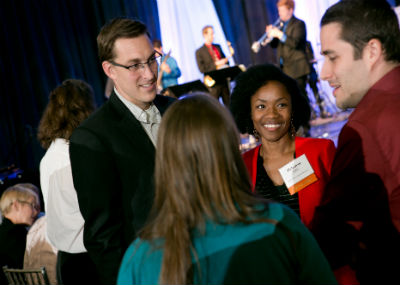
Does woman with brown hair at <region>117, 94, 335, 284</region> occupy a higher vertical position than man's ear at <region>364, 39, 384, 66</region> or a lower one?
lower

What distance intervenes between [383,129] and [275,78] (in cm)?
115

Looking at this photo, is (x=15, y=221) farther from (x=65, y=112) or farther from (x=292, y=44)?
(x=292, y=44)

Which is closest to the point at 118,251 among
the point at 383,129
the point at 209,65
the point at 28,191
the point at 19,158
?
the point at 383,129

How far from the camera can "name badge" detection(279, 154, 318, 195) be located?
6.62 feet

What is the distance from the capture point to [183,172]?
1046 mm

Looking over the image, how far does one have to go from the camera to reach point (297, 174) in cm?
204

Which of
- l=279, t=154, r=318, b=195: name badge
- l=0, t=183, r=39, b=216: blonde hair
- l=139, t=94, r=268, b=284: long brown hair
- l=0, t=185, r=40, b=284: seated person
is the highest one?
l=139, t=94, r=268, b=284: long brown hair

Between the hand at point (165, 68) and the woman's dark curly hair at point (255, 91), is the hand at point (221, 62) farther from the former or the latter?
the woman's dark curly hair at point (255, 91)

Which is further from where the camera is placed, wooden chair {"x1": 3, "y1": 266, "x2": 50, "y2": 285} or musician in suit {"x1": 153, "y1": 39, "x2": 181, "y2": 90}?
musician in suit {"x1": 153, "y1": 39, "x2": 181, "y2": 90}

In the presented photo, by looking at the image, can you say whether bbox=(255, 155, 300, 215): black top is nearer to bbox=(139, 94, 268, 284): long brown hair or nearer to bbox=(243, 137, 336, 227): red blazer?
bbox=(243, 137, 336, 227): red blazer

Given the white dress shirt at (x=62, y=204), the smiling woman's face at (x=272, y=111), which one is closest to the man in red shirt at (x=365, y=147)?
the smiling woman's face at (x=272, y=111)

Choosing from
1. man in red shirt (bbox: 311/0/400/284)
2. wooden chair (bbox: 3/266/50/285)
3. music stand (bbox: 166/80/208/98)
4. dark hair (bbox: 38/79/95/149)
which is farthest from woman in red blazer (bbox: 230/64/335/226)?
music stand (bbox: 166/80/208/98)

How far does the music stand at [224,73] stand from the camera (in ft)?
23.2

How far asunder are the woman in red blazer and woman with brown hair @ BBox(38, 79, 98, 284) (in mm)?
1021
